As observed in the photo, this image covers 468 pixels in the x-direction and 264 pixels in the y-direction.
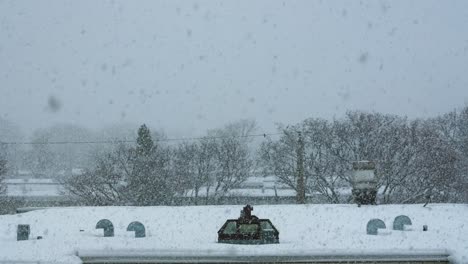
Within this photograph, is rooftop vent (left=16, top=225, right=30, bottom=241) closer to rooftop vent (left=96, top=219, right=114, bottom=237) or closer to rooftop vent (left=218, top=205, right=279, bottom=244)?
rooftop vent (left=96, top=219, right=114, bottom=237)

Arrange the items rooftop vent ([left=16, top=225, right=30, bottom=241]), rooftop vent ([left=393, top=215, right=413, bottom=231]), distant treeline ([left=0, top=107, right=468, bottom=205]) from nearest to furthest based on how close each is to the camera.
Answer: rooftop vent ([left=16, top=225, right=30, bottom=241])
rooftop vent ([left=393, top=215, right=413, bottom=231])
distant treeline ([left=0, top=107, right=468, bottom=205])

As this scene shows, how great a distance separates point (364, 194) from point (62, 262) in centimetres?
1238

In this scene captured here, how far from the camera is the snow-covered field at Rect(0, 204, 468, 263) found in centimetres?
1121

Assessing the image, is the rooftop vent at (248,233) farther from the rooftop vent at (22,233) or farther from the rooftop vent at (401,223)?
the rooftop vent at (22,233)

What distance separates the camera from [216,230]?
16547mm

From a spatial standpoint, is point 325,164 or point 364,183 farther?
point 325,164

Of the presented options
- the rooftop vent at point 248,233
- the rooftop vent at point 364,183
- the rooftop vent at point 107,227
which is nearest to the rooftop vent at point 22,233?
the rooftop vent at point 107,227

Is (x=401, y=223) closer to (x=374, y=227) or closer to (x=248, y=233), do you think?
(x=374, y=227)

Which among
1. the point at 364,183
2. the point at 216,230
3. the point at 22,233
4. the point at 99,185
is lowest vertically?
the point at 216,230

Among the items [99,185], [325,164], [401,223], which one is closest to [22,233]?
[401,223]

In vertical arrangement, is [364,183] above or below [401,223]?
above

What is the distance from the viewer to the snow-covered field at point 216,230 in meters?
11.2

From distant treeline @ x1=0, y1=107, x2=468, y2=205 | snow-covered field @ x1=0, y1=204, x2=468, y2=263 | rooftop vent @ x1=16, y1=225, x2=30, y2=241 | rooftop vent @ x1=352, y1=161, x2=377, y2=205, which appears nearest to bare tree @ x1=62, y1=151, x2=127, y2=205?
distant treeline @ x1=0, y1=107, x2=468, y2=205

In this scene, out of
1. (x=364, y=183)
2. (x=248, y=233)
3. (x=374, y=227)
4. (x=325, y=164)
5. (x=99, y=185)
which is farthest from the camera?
(x=325, y=164)
